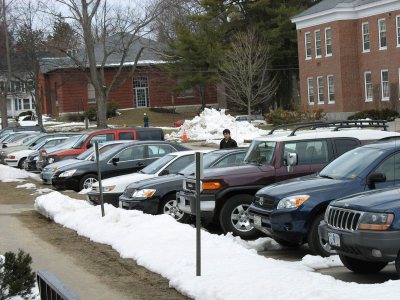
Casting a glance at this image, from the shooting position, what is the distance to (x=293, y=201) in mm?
10641

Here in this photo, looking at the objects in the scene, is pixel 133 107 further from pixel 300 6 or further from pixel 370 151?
pixel 370 151

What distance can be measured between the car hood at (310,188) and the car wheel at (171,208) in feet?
12.2

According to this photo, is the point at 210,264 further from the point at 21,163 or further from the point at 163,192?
the point at 21,163

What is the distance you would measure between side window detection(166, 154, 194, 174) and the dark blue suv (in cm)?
598

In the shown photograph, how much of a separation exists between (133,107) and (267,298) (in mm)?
74085

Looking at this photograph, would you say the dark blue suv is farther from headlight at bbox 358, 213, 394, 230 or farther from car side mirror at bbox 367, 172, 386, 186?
headlight at bbox 358, 213, 394, 230

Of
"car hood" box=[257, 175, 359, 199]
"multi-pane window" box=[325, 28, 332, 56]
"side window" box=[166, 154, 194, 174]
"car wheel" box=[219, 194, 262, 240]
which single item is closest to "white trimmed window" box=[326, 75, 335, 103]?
"multi-pane window" box=[325, 28, 332, 56]

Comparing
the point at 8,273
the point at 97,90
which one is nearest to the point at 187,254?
the point at 8,273

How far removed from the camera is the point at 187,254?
9906mm

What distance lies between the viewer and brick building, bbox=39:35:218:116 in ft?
256

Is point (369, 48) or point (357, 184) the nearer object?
point (357, 184)

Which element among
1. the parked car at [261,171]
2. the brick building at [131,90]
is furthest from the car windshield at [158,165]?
the brick building at [131,90]

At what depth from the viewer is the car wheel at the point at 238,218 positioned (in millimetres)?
12719

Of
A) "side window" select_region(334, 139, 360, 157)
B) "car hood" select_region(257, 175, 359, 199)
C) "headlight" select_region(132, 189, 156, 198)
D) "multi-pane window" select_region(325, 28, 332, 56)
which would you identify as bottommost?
"headlight" select_region(132, 189, 156, 198)
